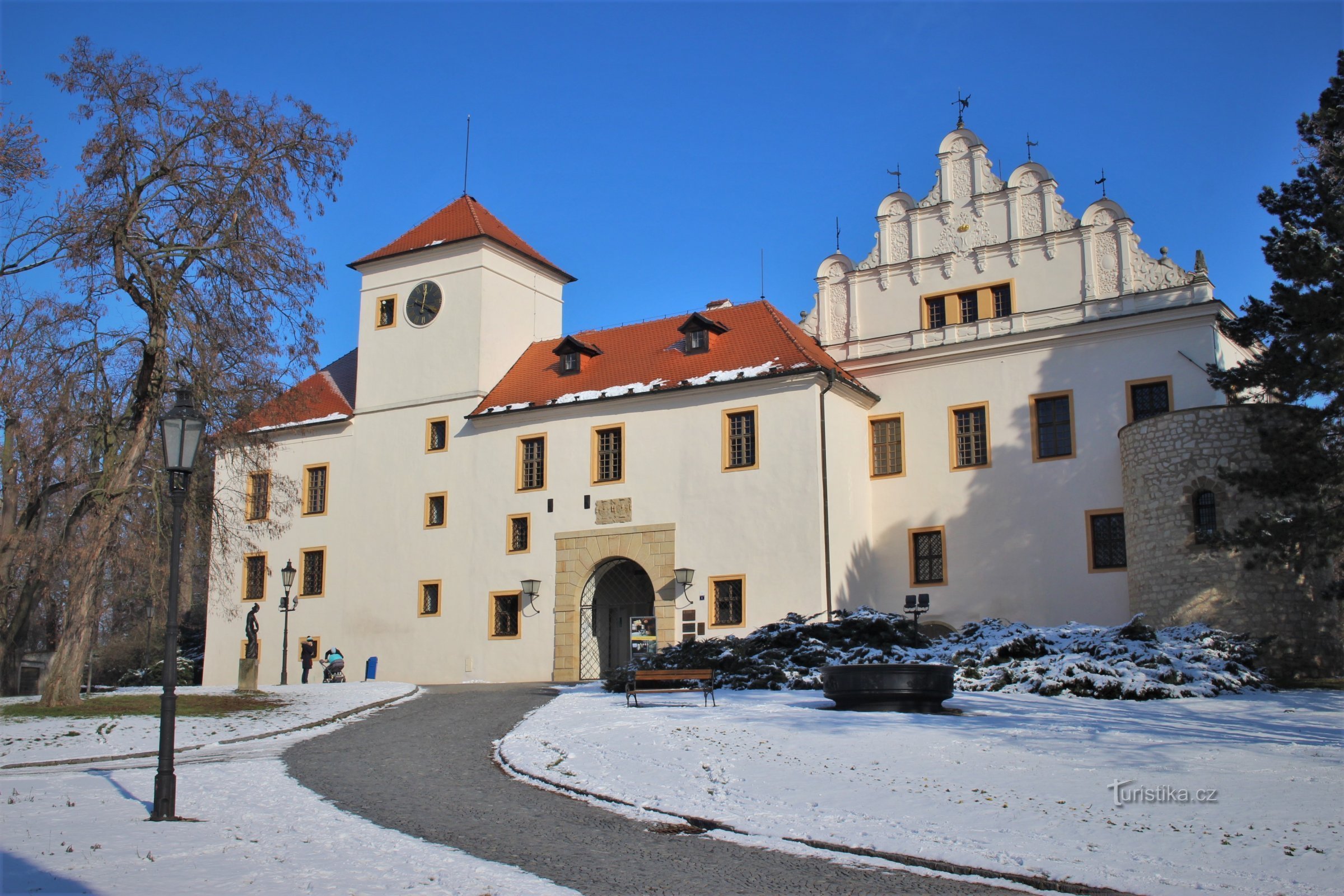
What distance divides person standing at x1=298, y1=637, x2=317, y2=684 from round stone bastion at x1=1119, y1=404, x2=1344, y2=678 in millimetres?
20002

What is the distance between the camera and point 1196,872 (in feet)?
24.7

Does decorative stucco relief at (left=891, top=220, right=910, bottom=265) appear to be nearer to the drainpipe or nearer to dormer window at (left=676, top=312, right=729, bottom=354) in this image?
the drainpipe

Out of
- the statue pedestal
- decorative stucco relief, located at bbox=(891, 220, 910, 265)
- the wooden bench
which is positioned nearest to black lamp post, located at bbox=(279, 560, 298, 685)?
the statue pedestal

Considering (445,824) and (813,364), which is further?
(813,364)

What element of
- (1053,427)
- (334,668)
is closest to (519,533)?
(334,668)

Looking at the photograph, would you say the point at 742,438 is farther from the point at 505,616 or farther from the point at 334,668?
the point at 334,668

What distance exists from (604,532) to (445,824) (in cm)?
1977

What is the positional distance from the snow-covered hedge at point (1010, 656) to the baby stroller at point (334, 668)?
9992 millimetres

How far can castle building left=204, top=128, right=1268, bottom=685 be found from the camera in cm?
2658

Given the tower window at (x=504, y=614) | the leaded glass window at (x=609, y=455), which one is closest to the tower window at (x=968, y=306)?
the leaded glass window at (x=609, y=455)

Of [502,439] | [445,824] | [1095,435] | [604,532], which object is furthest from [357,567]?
[445,824]

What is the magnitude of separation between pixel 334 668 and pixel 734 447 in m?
11.1

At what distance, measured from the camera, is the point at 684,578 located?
2756cm

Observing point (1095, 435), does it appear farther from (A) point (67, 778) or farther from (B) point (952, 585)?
(A) point (67, 778)
